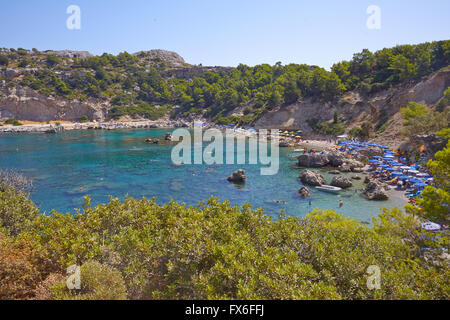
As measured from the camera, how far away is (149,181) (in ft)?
150

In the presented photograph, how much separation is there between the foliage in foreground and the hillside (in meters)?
58.0

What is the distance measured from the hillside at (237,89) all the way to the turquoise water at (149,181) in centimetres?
2733

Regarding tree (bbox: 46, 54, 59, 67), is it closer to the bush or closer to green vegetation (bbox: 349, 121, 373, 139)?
green vegetation (bbox: 349, 121, 373, 139)

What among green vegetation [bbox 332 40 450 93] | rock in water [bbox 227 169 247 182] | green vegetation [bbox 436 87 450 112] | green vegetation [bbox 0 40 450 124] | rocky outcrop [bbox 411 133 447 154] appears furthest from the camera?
green vegetation [bbox 0 40 450 124]

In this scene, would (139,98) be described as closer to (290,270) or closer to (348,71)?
(348,71)

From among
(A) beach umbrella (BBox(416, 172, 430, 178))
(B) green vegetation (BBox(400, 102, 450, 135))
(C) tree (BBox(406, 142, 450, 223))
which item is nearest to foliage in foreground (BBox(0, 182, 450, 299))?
(C) tree (BBox(406, 142, 450, 223))

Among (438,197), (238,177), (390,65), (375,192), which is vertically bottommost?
(375,192)

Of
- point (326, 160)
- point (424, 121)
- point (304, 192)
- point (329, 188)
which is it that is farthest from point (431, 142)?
point (304, 192)

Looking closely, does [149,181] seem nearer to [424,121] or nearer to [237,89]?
[424,121]

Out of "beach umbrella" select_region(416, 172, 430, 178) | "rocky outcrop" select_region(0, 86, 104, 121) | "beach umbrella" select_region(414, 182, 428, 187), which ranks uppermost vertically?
"rocky outcrop" select_region(0, 86, 104, 121)

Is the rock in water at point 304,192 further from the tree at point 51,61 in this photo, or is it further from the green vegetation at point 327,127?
the tree at point 51,61

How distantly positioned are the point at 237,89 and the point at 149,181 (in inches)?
3991

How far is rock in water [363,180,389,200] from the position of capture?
3522cm

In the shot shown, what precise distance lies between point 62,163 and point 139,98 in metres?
104
